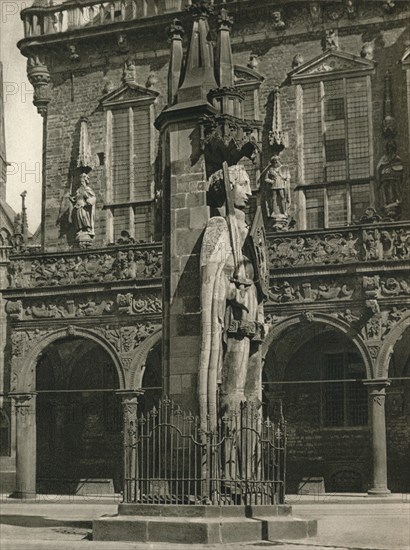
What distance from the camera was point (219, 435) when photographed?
14.8 meters

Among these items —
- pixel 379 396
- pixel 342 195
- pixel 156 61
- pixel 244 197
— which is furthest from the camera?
pixel 156 61

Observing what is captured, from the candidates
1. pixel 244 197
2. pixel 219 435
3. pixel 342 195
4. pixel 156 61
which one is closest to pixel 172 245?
pixel 244 197

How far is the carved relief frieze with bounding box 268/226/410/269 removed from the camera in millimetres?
27641

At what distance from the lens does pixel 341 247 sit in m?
28.1

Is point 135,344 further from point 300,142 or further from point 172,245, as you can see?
point 172,245

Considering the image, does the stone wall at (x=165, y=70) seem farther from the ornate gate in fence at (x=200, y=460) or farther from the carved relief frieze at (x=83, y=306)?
the ornate gate in fence at (x=200, y=460)

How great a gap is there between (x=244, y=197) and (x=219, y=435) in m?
3.23

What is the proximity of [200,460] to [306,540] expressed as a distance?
159 centimetres

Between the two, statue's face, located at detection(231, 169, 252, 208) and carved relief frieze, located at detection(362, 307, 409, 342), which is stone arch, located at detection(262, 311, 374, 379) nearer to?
carved relief frieze, located at detection(362, 307, 409, 342)

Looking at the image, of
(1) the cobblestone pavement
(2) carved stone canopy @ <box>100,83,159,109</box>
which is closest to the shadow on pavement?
(1) the cobblestone pavement

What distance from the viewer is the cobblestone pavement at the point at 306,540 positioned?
44.3ft

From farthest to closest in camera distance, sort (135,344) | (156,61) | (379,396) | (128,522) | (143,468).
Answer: (156,61) → (135,344) → (379,396) → (143,468) → (128,522)

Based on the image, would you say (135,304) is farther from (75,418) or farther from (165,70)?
(165,70)

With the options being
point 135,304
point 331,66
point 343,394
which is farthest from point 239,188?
point 331,66
